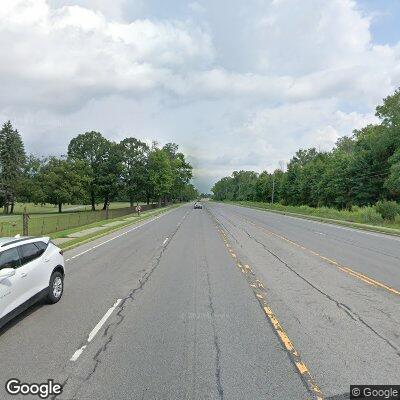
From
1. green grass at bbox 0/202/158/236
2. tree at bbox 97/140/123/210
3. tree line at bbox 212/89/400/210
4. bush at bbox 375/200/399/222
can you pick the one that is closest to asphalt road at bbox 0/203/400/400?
green grass at bbox 0/202/158/236

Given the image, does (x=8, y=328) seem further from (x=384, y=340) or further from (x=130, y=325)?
(x=384, y=340)

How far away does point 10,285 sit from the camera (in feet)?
21.4

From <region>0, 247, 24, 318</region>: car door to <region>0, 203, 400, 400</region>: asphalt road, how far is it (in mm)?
497

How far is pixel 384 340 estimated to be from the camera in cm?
628

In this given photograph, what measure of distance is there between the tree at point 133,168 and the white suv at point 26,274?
68.9 m

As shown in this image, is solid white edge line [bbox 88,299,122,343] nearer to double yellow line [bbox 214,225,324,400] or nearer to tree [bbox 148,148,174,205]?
double yellow line [bbox 214,225,324,400]

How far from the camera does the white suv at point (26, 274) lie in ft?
21.3

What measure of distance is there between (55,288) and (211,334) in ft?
13.1

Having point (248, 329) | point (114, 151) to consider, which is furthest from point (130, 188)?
point (248, 329)

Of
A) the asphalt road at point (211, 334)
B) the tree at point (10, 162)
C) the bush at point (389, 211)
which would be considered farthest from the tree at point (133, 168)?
the asphalt road at point (211, 334)

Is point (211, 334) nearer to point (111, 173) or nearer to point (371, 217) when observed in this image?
point (371, 217)

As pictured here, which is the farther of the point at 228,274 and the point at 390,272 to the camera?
the point at 390,272

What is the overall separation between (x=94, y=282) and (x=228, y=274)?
3853 millimetres

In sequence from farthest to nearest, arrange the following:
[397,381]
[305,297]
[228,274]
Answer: [228,274] → [305,297] → [397,381]
